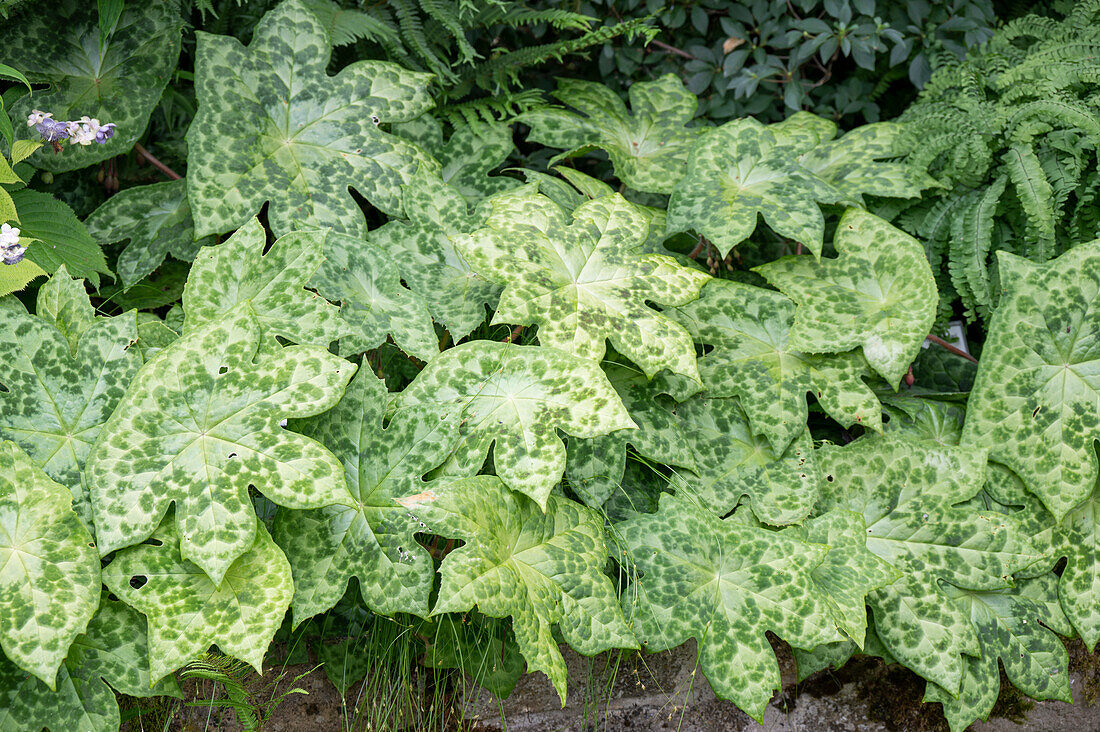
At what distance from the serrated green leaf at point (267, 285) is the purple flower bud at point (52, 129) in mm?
458

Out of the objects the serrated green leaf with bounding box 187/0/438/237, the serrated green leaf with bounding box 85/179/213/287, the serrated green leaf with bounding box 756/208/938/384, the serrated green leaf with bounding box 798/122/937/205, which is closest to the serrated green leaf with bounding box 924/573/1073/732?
the serrated green leaf with bounding box 756/208/938/384

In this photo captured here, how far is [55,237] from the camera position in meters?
1.65

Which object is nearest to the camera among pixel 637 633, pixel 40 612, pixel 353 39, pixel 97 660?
pixel 40 612

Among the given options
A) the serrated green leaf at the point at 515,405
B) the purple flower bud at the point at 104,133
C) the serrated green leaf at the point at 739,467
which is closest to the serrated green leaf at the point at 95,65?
the purple flower bud at the point at 104,133

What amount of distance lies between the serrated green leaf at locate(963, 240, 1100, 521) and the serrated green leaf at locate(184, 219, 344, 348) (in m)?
1.51

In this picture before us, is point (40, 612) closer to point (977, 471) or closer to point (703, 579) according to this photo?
point (703, 579)

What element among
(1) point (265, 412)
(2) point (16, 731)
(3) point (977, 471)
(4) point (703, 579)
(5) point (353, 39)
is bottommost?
(2) point (16, 731)

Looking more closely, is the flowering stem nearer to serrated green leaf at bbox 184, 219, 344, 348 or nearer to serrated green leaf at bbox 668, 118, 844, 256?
serrated green leaf at bbox 184, 219, 344, 348

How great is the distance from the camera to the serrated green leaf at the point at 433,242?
5.83 feet

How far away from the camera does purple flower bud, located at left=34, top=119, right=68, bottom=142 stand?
62.6 inches

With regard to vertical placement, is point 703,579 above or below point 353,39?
below

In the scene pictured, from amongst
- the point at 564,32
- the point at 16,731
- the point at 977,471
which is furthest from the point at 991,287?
the point at 16,731

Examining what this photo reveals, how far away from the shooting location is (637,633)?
151 cm

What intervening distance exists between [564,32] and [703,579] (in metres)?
1.74
